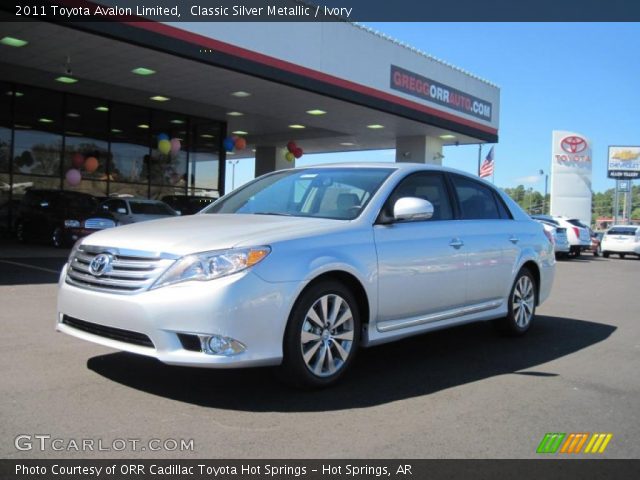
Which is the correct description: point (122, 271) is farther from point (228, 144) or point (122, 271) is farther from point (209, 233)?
point (228, 144)

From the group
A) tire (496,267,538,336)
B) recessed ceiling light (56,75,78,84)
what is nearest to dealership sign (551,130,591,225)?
recessed ceiling light (56,75,78,84)

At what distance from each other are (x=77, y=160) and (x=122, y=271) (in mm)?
17582

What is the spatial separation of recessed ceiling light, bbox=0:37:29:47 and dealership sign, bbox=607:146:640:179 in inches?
2171

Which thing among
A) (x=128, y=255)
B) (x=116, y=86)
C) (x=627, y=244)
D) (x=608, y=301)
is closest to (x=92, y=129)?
(x=116, y=86)

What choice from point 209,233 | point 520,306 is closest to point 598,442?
point 209,233

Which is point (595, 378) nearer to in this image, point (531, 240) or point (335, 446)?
point (531, 240)

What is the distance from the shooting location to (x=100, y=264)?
4.31 metres

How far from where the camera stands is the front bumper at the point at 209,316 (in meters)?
3.90

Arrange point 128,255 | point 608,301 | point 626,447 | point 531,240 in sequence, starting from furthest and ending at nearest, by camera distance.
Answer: point 608,301 < point 531,240 < point 128,255 < point 626,447

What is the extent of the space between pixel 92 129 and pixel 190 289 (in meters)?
19.0

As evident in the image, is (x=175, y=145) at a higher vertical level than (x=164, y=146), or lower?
higher

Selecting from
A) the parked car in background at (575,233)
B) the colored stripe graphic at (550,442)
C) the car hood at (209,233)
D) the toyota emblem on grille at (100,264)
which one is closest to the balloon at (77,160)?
the parked car in background at (575,233)

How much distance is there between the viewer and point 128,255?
13.8 feet

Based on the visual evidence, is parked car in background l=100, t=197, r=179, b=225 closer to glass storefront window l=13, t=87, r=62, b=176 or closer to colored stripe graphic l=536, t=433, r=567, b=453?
glass storefront window l=13, t=87, r=62, b=176
